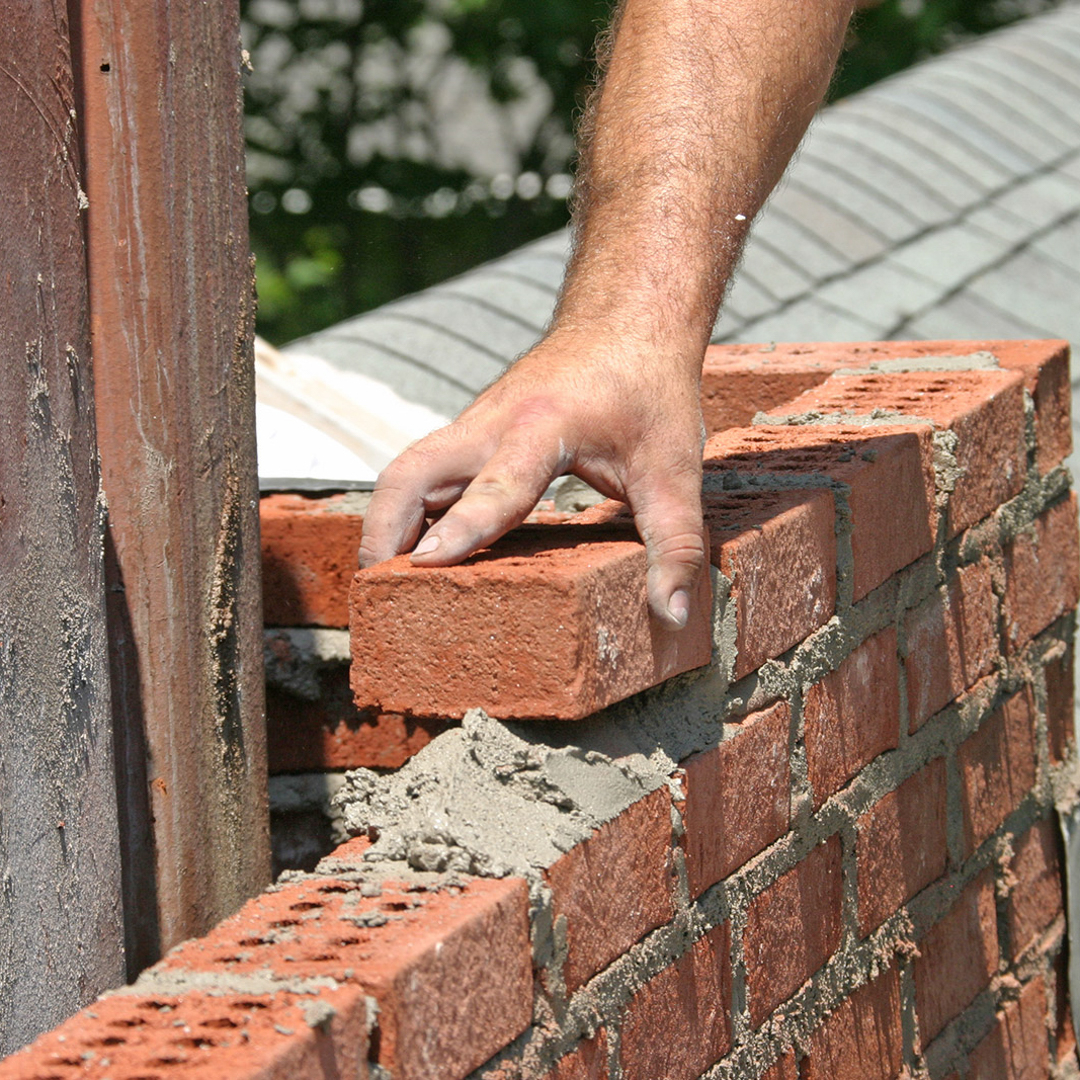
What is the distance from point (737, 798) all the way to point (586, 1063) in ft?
1.22

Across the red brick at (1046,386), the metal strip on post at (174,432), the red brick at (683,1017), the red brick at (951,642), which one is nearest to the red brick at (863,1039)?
the red brick at (683,1017)

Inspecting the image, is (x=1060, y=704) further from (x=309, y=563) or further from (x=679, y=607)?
(x=679, y=607)

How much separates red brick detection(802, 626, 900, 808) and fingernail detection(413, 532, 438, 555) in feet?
1.94

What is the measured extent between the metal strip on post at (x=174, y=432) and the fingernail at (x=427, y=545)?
295 millimetres

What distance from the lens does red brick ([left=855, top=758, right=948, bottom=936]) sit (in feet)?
6.21

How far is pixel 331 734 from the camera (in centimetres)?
223

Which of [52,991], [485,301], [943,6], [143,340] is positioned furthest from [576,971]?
[943,6]

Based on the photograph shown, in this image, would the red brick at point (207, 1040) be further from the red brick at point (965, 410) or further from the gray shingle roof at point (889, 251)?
the gray shingle roof at point (889, 251)

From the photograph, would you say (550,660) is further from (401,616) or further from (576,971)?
(576,971)

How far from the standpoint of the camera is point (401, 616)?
1.38 metres

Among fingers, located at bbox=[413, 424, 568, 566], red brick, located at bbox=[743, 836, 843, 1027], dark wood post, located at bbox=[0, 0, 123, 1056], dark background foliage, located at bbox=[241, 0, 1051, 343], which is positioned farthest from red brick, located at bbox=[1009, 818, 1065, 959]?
dark background foliage, located at bbox=[241, 0, 1051, 343]

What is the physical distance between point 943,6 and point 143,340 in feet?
37.3

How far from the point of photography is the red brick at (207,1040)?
939mm

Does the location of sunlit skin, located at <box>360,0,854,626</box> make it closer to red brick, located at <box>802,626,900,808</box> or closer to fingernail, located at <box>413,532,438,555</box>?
fingernail, located at <box>413,532,438,555</box>
